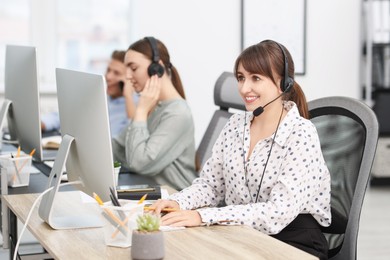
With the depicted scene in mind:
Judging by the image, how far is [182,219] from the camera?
6.08 ft

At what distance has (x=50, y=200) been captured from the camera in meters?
1.92

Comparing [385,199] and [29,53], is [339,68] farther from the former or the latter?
[29,53]

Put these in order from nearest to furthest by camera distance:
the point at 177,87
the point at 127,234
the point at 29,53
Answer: the point at 127,234 → the point at 29,53 → the point at 177,87

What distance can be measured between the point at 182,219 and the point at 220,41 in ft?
11.8

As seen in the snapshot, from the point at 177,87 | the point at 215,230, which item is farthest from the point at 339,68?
the point at 215,230

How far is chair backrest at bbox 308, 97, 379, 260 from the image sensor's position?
2053 millimetres

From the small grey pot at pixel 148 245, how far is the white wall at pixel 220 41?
3.76m

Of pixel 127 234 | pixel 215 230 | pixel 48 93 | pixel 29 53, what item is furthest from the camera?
pixel 48 93

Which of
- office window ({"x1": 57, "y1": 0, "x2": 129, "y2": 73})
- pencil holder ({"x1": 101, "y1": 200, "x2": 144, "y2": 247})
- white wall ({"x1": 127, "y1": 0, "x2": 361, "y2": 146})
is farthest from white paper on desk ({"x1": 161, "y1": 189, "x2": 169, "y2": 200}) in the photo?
office window ({"x1": 57, "y1": 0, "x2": 129, "y2": 73})

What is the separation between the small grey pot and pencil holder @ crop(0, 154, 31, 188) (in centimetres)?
105

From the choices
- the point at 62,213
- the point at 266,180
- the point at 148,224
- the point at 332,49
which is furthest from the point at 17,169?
the point at 332,49

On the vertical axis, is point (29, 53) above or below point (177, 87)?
above

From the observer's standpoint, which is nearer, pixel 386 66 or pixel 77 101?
pixel 77 101

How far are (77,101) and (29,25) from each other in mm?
3529
